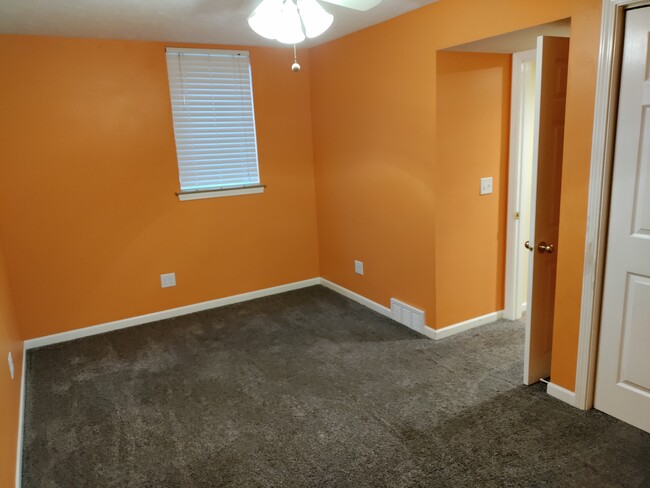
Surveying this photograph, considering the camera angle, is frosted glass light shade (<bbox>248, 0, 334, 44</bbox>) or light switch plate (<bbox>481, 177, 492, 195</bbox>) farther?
light switch plate (<bbox>481, 177, 492, 195</bbox>)

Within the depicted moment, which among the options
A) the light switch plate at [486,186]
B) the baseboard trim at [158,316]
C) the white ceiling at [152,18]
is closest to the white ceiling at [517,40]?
the white ceiling at [152,18]

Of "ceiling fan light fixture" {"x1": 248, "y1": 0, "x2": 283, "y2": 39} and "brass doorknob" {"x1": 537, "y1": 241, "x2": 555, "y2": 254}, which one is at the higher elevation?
"ceiling fan light fixture" {"x1": 248, "y1": 0, "x2": 283, "y2": 39}

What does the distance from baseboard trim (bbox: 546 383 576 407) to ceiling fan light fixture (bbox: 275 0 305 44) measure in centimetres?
229

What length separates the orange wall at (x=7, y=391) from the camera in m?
1.92

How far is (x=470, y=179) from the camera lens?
10.9 ft

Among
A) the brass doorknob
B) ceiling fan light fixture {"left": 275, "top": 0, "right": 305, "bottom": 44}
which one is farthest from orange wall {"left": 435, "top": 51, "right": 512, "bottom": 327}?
ceiling fan light fixture {"left": 275, "top": 0, "right": 305, "bottom": 44}

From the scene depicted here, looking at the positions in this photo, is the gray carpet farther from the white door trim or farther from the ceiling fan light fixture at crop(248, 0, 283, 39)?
the ceiling fan light fixture at crop(248, 0, 283, 39)

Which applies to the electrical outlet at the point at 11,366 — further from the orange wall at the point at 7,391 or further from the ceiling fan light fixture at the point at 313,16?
the ceiling fan light fixture at the point at 313,16

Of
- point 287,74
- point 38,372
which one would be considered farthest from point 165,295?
point 287,74

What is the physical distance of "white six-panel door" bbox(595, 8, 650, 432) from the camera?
2.04m

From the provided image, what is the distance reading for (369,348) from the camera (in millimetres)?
3326

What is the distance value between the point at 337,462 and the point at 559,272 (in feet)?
4.87

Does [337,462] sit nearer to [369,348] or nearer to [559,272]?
[369,348]

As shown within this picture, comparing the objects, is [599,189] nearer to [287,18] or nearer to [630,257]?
[630,257]
